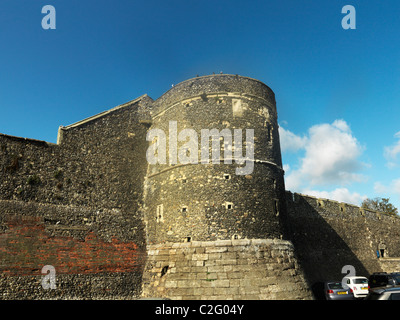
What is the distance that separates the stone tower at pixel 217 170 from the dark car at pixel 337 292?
399 centimetres

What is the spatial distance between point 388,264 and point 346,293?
53.5 feet

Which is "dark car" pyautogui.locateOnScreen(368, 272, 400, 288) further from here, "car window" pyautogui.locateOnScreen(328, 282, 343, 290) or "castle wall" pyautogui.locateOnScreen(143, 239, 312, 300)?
"castle wall" pyautogui.locateOnScreen(143, 239, 312, 300)

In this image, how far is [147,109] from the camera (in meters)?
19.9

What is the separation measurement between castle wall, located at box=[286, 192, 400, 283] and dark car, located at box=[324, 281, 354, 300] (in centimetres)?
479

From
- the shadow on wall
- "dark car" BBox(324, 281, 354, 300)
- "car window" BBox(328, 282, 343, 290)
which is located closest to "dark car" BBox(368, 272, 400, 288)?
"dark car" BBox(324, 281, 354, 300)

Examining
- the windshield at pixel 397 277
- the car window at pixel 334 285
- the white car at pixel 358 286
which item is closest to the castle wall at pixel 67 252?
the car window at pixel 334 285

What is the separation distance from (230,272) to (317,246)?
44.0 ft

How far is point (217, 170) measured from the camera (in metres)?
Answer: 15.4

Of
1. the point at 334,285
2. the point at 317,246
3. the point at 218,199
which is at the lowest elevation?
the point at 334,285

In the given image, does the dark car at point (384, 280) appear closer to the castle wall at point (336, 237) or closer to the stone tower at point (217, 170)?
the castle wall at point (336, 237)

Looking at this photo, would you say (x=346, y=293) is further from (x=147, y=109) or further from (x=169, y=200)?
(x=147, y=109)

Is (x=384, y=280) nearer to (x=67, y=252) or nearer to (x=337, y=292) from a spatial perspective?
(x=337, y=292)

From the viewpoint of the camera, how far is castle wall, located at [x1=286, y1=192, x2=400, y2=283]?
23047 millimetres

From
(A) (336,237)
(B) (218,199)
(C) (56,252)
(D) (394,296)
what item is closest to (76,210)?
(C) (56,252)
